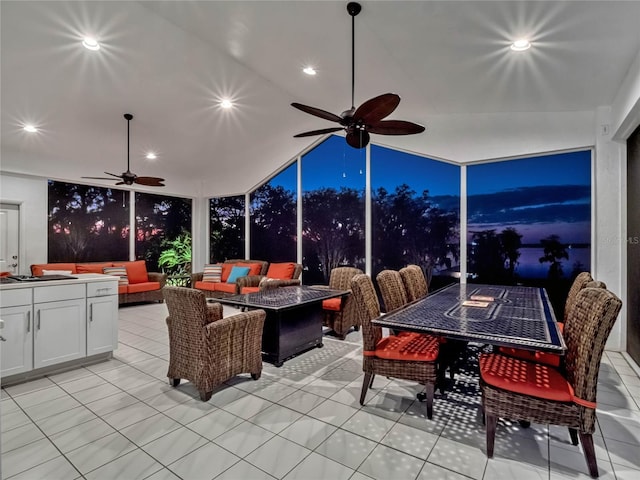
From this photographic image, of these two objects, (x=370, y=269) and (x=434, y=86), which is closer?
(x=434, y=86)

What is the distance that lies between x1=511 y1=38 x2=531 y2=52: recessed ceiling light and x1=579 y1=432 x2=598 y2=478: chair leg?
2910mm

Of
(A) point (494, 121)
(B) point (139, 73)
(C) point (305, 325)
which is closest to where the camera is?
(C) point (305, 325)

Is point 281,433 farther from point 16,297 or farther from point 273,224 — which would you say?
point 273,224

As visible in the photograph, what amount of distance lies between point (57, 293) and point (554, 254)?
574 centimetres

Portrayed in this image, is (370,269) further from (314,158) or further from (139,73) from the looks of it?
(139,73)

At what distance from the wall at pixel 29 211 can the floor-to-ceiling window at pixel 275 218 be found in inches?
150

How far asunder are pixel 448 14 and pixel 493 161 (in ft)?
8.81

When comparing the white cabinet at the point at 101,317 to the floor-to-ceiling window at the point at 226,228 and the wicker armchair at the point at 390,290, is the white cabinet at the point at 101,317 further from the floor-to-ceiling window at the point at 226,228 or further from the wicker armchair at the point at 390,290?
the floor-to-ceiling window at the point at 226,228

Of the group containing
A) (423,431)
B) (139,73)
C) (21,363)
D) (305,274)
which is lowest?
(423,431)

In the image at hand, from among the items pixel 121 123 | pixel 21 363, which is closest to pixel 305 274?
pixel 121 123

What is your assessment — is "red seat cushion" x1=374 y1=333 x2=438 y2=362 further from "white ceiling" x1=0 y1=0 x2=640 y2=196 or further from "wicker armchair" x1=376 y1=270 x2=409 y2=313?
"white ceiling" x1=0 y1=0 x2=640 y2=196

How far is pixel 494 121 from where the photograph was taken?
4.51 meters

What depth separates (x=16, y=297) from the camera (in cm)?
289

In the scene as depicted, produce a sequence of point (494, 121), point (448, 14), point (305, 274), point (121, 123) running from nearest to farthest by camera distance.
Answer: point (448, 14), point (494, 121), point (121, 123), point (305, 274)
